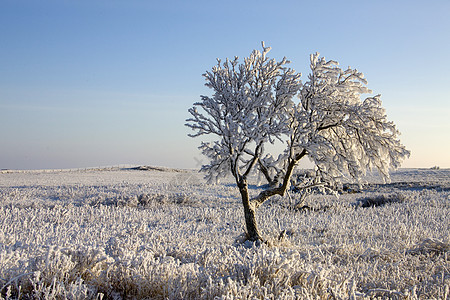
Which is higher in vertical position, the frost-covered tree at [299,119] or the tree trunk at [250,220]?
the frost-covered tree at [299,119]

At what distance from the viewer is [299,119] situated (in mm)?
8484

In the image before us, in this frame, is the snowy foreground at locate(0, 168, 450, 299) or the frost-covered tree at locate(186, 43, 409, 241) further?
the frost-covered tree at locate(186, 43, 409, 241)

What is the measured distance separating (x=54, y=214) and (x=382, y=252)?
10843mm

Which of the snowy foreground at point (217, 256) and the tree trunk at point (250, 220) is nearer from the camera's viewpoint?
the snowy foreground at point (217, 256)

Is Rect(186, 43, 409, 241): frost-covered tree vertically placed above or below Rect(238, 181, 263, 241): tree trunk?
above

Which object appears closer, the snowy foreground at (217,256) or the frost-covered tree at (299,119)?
the snowy foreground at (217,256)

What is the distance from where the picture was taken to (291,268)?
405 cm

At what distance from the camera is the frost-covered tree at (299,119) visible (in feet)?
26.6

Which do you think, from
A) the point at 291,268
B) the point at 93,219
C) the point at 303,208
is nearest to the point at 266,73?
the point at 291,268

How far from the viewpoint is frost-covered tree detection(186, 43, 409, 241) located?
8094 millimetres

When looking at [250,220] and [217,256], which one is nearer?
[217,256]

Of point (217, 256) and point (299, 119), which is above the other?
point (299, 119)

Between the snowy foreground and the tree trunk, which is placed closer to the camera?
the snowy foreground

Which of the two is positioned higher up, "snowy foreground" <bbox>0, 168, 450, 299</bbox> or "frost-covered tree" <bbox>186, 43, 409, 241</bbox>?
"frost-covered tree" <bbox>186, 43, 409, 241</bbox>
